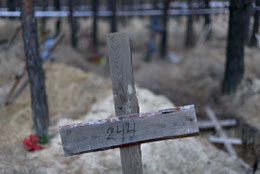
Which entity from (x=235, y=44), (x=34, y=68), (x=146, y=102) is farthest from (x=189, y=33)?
(x=34, y=68)

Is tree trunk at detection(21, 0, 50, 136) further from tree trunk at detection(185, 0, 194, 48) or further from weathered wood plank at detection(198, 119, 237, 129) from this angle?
tree trunk at detection(185, 0, 194, 48)

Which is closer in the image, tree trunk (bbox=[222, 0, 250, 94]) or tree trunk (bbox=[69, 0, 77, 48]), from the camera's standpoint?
tree trunk (bbox=[222, 0, 250, 94])

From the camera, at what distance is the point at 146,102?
22.9 ft

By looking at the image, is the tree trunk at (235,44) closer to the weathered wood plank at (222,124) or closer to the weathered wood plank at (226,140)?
the weathered wood plank at (222,124)

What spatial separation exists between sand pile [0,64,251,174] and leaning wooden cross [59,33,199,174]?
1.79m

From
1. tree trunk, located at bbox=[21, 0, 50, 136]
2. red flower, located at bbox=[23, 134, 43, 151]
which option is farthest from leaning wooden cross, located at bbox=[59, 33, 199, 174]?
tree trunk, located at bbox=[21, 0, 50, 136]

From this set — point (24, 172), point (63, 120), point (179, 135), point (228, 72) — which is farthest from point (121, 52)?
point (228, 72)

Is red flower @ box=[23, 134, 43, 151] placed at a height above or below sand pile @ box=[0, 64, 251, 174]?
above

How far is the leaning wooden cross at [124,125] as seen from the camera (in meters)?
2.27

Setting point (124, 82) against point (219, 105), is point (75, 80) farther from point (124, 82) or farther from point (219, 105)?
point (124, 82)

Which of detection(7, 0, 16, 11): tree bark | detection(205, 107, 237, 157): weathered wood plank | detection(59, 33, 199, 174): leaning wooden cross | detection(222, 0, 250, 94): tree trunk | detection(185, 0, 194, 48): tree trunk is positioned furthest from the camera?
detection(185, 0, 194, 48): tree trunk

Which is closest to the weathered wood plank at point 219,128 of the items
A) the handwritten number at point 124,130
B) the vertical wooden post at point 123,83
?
the vertical wooden post at point 123,83

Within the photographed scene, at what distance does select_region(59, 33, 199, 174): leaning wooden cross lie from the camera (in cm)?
227

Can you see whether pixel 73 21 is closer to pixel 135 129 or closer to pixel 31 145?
pixel 31 145
